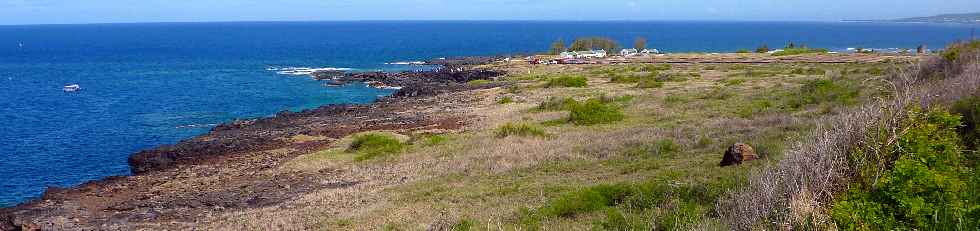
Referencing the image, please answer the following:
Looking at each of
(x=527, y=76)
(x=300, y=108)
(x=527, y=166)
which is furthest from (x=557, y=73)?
(x=527, y=166)

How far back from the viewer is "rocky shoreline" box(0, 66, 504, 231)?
2012 centimetres

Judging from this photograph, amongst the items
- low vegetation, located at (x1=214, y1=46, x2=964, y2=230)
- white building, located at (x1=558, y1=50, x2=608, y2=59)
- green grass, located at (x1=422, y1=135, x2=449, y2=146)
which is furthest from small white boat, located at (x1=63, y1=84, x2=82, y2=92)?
white building, located at (x1=558, y1=50, x2=608, y2=59)

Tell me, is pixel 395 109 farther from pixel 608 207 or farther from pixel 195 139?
pixel 608 207

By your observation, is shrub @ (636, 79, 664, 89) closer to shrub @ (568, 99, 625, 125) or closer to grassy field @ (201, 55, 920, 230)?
grassy field @ (201, 55, 920, 230)

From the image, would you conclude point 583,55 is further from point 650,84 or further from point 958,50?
point 958,50

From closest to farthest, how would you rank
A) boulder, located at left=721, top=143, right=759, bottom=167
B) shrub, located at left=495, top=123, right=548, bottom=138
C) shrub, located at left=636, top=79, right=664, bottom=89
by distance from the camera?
1. boulder, located at left=721, top=143, right=759, bottom=167
2. shrub, located at left=495, top=123, right=548, bottom=138
3. shrub, located at left=636, top=79, right=664, bottom=89

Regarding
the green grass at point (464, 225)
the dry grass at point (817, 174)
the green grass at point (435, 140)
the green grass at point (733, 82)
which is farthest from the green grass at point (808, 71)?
the dry grass at point (817, 174)

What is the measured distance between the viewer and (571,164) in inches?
828

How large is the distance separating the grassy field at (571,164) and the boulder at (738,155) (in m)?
0.31

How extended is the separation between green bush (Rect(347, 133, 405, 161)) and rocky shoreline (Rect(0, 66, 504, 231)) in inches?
83.7

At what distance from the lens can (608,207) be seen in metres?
14.6

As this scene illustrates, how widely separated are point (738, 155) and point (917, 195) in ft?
28.2

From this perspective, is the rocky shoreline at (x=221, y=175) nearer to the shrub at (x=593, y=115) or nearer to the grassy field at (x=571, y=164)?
the grassy field at (x=571, y=164)

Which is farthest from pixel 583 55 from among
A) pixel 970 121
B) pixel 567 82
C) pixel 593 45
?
pixel 970 121
